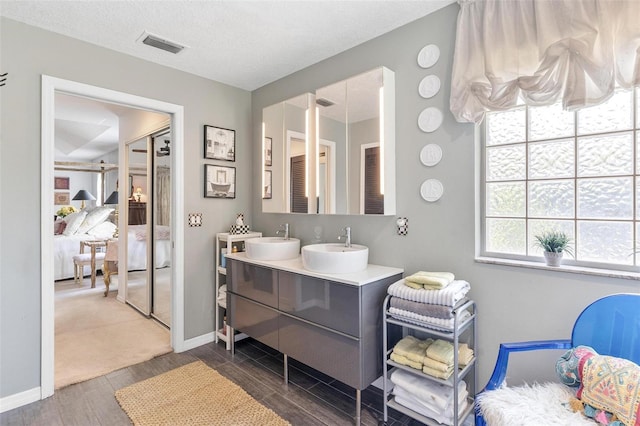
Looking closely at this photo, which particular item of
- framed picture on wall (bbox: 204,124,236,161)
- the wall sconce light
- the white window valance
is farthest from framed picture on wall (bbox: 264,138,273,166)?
the wall sconce light

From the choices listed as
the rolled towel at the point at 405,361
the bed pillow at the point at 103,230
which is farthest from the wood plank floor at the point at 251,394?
the bed pillow at the point at 103,230

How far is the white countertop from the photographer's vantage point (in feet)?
6.33

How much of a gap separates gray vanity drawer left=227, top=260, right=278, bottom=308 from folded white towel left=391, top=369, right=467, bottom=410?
39.1 inches

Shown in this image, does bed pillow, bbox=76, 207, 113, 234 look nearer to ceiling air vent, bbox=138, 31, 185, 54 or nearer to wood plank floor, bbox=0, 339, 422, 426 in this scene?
wood plank floor, bbox=0, 339, 422, 426

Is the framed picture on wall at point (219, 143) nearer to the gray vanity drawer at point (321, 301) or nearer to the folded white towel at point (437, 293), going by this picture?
the gray vanity drawer at point (321, 301)

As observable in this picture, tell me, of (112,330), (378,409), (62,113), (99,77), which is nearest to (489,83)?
(378,409)

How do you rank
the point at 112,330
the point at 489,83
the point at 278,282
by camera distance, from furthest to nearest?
the point at 112,330
the point at 278,282
the point at 489,83

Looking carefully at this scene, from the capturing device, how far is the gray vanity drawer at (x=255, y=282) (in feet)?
7.94

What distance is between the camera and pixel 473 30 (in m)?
1.83

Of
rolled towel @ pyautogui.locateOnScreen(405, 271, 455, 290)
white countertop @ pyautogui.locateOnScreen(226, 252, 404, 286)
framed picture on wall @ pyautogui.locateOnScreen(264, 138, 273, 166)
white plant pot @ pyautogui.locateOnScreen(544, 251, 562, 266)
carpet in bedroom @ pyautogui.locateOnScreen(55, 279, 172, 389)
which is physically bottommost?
carpet in bedroom @ pyautogui.locateOnScreen(55, 279, 172, 389)

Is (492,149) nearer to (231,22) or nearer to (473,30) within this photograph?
(473,30)

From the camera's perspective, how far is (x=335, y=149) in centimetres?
249

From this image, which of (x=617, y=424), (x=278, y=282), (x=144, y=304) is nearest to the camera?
(x=617, y=424)

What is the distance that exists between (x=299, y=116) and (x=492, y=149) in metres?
1.53
